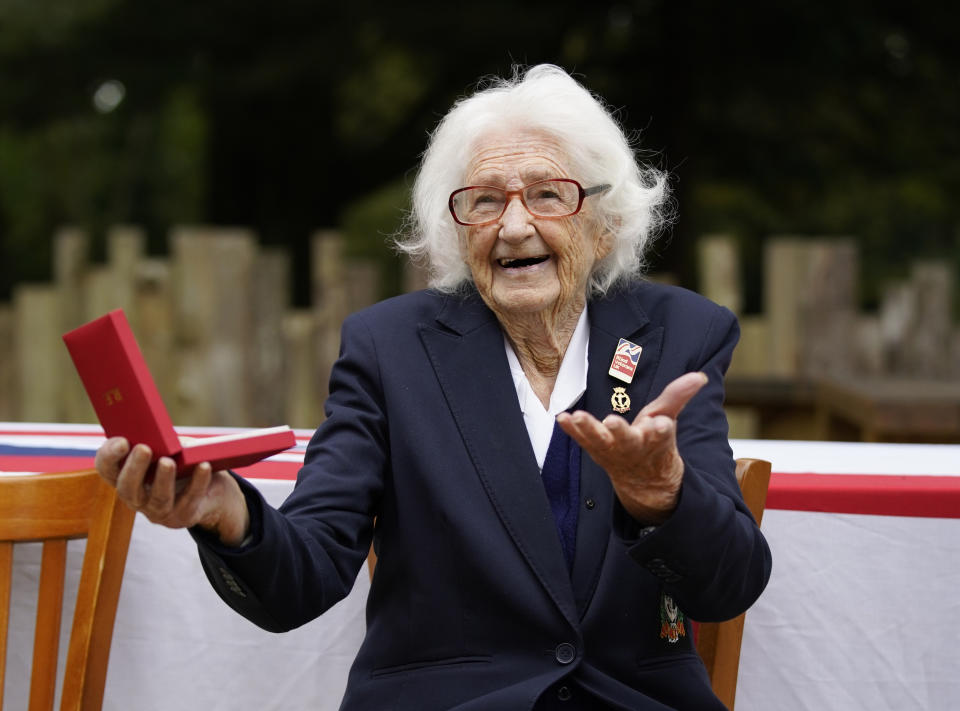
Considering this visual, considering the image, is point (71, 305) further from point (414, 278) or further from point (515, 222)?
point (515, 222)

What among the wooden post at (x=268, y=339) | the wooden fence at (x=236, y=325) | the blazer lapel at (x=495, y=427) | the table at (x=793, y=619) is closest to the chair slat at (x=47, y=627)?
the table at (x=793, y=619)

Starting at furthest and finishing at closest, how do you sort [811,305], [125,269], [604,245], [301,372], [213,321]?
[125,269], [301,372], [213,321], [811,305], [604,245]

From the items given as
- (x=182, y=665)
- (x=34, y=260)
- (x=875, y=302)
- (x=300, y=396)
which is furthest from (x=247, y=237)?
(x=34, y=260)

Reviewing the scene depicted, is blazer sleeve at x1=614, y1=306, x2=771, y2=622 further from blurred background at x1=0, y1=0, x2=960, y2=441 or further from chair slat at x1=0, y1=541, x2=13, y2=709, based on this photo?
blurred background at x1=0, y1=0, x2=960, y2=441

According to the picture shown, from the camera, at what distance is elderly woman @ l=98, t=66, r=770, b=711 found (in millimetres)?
1784

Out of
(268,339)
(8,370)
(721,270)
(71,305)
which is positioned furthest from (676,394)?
(8,370)

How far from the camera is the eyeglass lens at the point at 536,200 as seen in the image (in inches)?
87.1

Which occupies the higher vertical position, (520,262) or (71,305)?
(520,262)

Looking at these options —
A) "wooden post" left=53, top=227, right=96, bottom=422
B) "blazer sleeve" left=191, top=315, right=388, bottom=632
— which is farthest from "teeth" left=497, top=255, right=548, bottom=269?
"wooden post" left=53, top=227, right=96, bottom=422

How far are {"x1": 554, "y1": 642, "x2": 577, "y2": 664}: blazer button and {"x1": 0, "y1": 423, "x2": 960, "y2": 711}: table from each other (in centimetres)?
58

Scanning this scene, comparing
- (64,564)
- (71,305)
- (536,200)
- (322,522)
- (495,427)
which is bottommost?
(71,305)

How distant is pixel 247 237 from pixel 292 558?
5.04 meters

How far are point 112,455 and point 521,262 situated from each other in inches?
35.5

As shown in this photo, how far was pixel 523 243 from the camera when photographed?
219 cm
